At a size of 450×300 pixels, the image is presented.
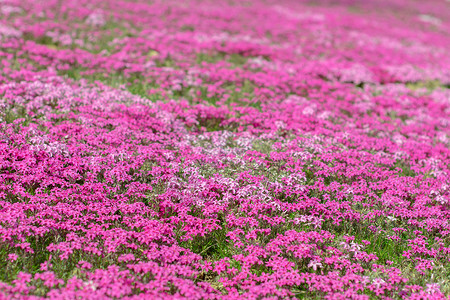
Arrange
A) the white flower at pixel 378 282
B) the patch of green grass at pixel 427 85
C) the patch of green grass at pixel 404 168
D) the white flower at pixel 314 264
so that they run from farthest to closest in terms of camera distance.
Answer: the patch of green grass at pixel 427 85
the patch of green grass at pixel 404 168
the white flower at pixel 314 264
the white flower at pixel 378 282

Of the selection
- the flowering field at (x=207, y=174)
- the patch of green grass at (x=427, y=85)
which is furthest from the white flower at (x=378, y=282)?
the patch of green grass at (x=427, y=85)

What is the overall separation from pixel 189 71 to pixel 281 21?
1515 cm

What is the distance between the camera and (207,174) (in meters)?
8.84

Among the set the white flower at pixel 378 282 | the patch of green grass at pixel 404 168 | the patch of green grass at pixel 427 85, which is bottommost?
the white flower at pixel 378 282

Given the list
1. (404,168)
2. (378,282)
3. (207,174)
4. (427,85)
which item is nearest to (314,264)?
(378,282)

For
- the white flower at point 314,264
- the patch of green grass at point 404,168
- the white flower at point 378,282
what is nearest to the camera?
the white flower at point 378,282

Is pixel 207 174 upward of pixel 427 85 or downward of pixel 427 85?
downward

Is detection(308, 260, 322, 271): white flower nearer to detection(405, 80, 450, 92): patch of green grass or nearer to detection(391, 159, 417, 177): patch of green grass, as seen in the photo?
detection(391, 159, 417, 177): patch of green grass

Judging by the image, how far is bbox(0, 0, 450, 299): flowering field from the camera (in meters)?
6.19

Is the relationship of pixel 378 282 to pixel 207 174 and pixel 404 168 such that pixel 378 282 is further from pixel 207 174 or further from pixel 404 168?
pixel 404 168

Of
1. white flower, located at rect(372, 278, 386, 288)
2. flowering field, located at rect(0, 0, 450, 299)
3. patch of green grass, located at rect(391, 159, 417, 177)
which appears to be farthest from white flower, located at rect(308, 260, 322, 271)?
patch of green grass, located at rect(391, 159, 417, 177)

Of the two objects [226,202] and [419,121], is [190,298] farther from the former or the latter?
[419,121]

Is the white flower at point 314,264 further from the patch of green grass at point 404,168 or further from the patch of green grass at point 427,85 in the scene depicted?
the patch of green grass at point 427,85

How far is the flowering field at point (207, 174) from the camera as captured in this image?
6191mm
